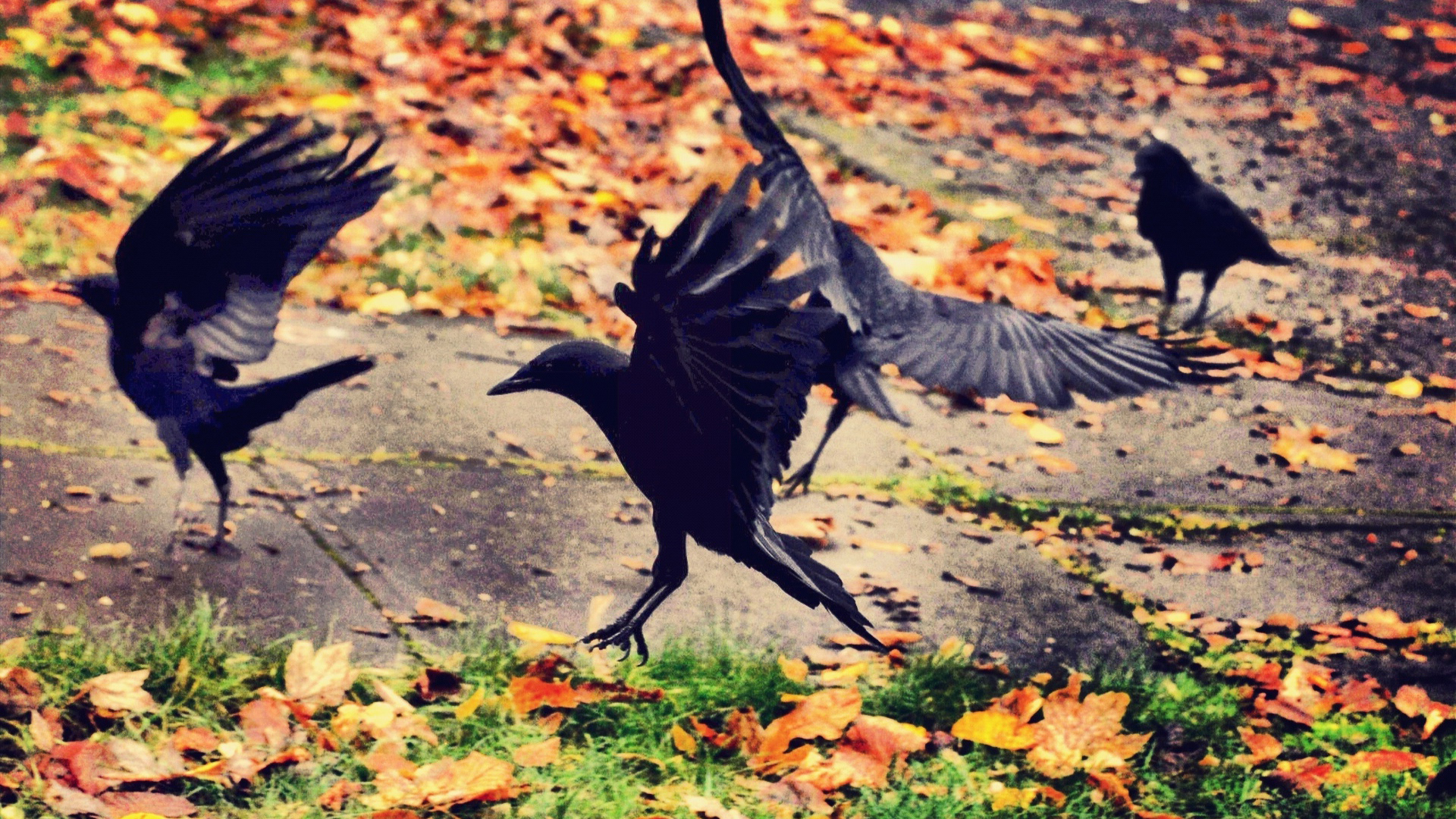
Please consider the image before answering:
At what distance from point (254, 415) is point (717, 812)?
1.39m

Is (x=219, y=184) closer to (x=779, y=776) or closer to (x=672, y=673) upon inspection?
(x=672, y=673)

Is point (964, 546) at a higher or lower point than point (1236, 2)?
lower

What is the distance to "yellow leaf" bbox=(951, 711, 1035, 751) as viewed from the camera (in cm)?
289

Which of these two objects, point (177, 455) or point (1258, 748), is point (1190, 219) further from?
point (177, 455)

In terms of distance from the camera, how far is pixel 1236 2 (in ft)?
31.5

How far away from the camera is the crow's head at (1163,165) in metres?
4.82

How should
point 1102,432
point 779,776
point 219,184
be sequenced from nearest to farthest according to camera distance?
1. point 779,776
2. point 219,184
3. point 1102,432

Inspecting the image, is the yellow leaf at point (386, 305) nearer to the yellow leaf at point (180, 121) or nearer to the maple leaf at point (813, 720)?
the yellow leaf at point (180, 121)

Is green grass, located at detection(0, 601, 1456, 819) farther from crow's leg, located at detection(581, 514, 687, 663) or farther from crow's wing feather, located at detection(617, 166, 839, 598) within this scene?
crow's wing feather, located at detection(617, 166, 839, 598)

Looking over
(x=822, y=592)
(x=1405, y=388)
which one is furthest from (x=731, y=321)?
(x=1405, y=388)

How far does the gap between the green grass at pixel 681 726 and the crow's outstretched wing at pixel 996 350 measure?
0.63m

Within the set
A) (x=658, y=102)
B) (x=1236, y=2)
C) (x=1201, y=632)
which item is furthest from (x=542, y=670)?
(x=1236, y=2)

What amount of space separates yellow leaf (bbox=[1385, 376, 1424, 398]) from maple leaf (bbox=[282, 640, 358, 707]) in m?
Result: 3.55

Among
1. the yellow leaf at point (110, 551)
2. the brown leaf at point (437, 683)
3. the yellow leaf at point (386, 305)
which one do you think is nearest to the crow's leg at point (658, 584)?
the brown leaf at point (437, 683)
